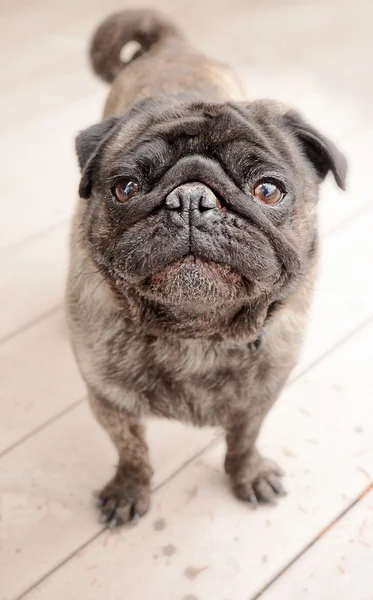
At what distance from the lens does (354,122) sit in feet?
11.4

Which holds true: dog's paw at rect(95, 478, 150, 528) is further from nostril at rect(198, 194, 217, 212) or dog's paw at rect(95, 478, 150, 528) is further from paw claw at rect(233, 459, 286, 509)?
nostril at rect(198, 194, 217, 212)

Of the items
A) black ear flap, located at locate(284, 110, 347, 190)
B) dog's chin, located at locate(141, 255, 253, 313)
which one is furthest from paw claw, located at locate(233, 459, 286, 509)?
black ear flap, located at locate(284, 110, 347, 190)

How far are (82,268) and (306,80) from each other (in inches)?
102

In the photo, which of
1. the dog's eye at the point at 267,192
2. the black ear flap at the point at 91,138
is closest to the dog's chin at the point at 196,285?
the dog's eye at the point at 267,192

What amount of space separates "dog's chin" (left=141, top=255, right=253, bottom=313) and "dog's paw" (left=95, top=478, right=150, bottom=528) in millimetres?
828

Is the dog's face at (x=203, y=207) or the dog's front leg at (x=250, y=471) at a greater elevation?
the dog's face at (x=203, y=207)

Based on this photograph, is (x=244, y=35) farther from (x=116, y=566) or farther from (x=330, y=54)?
(x=116, y=566)

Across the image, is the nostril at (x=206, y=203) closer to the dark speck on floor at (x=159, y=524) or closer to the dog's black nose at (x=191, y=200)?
the dog's black nose at (x=191, y=200)

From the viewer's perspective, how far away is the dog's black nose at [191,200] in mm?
1309

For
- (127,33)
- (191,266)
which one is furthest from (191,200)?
(127,33)

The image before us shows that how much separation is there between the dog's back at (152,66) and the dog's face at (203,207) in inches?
13.7

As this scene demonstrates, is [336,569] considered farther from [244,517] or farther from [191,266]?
[191,266]

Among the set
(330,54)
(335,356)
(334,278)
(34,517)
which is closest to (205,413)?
(34,517)

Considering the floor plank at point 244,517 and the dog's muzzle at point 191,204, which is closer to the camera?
the dog's muzzle at point 191,204
